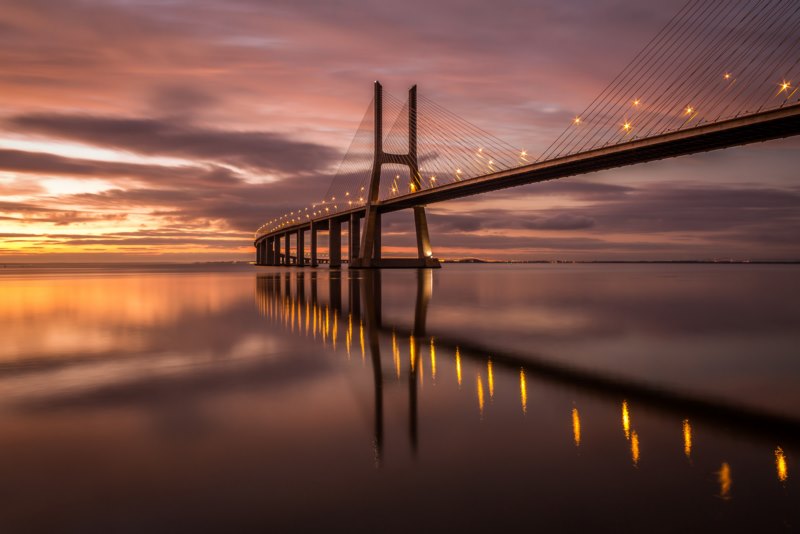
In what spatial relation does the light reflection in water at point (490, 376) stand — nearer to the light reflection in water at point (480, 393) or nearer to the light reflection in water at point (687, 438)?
the light reflection in water at point (480, 393)

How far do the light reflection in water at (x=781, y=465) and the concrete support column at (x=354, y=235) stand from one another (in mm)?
67705

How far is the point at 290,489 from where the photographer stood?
4.09 metres

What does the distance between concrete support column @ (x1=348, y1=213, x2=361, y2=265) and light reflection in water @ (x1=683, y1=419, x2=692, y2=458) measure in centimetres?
6674

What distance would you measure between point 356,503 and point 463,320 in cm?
1410

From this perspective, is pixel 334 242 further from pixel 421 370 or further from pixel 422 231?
pixel 421 370

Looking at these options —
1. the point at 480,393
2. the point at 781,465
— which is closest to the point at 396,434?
the point at 480,393

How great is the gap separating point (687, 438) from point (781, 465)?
860mm

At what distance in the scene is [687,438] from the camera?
213 inches

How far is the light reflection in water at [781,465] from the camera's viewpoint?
4.36 metres

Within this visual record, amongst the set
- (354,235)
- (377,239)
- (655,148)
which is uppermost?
(655,148)

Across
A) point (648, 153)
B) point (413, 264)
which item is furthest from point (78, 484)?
point (413, 264)

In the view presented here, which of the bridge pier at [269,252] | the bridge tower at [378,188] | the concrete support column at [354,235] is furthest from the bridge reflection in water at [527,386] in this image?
the bridge pier at [269,252]

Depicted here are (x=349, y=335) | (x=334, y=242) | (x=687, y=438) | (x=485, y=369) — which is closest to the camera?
(x=687, y=438)

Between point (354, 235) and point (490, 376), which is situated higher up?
point (354, 235)
